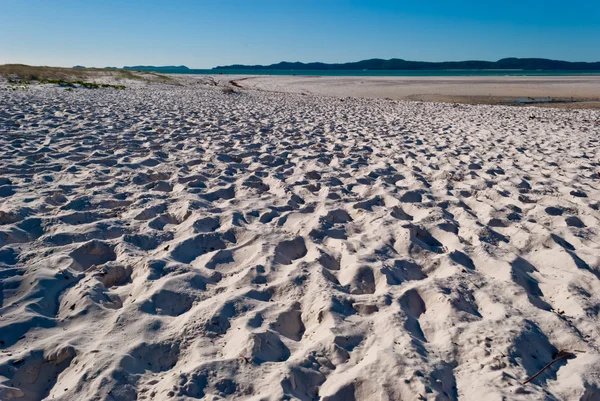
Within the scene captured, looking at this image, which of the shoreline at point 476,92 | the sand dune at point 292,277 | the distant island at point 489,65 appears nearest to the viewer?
the sand dune at point 292,277

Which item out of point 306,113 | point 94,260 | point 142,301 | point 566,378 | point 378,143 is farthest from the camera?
point 306,113

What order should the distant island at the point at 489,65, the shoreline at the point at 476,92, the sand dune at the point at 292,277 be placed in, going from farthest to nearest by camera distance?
the distant island at the point at 489,65 → the shoreline at the point at 476,92 → the sand dune at the point at 292,277

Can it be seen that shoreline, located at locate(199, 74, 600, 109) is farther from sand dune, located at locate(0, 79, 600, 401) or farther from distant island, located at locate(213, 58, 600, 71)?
distant island, located at locate(213, 58, 600, 71)

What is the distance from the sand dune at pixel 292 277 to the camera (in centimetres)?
212

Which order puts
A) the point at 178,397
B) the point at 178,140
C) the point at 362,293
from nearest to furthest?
the point at 178,397
the point at 362,293
the point at 178,140

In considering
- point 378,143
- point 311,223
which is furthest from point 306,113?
point 311,223

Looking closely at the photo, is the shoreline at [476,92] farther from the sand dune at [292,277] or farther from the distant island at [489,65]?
the distant island at [489,65]

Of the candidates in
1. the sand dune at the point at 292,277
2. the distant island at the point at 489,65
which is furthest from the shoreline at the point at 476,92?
the distant island at the point at 489,65

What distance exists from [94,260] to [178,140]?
4578 millimetres

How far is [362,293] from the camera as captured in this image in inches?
114

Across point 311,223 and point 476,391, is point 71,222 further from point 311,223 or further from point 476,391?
point 476,391

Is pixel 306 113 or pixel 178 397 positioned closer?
pixel 178 397

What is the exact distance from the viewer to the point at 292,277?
304cm

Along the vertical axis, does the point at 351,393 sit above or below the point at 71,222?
below
